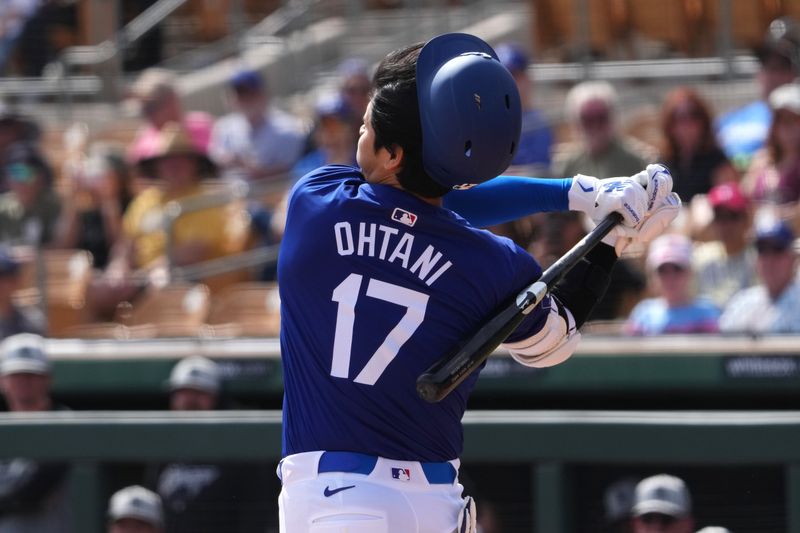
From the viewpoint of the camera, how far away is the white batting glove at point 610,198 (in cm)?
334

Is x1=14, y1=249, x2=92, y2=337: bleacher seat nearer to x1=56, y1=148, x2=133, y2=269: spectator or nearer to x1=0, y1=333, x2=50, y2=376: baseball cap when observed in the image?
x1=56, y1=148, x2=133, y2=269: spectator

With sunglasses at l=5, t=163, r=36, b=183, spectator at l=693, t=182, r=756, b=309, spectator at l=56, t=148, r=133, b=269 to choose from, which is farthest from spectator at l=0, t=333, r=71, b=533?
sunglasses at l=5, t=163, r=36, b=183

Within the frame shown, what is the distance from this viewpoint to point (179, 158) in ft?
26.5

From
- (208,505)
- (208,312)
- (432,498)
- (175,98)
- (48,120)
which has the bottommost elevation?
(432,498)

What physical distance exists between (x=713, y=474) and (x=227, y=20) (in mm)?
7563

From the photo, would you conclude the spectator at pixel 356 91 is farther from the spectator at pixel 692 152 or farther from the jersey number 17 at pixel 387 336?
the jersey number 17 at pixel 387 336

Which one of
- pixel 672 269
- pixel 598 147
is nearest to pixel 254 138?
pixel 598 147

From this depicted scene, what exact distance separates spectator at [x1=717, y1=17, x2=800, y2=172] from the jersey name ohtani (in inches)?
163

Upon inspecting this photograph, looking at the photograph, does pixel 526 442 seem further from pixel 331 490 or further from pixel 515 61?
pixel 515 61

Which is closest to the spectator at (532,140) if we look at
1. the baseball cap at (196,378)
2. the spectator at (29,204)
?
the baseball cap at (196,378)

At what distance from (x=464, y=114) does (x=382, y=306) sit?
450 millimetres

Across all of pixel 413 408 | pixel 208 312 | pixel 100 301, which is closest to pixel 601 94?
pixel 208 312

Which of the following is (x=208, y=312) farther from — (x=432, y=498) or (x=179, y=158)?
(x=432, y=498)

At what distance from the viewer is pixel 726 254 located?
6.23 m
